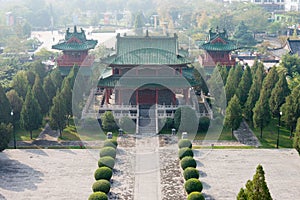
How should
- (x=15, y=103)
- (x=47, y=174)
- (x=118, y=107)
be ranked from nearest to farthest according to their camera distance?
(x=47, y=174), (x=15, y=103), (x=118, y=107)

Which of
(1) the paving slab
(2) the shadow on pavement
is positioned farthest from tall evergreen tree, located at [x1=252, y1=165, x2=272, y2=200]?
(2) the shadow on pavement

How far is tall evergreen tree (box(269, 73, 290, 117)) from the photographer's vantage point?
41.1 m

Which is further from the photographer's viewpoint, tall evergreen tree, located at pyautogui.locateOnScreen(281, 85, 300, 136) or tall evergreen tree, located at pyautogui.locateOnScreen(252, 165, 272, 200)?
tall evergreen tree, located at pyautogui.locateOnScreen(281, 85, 300, 136)

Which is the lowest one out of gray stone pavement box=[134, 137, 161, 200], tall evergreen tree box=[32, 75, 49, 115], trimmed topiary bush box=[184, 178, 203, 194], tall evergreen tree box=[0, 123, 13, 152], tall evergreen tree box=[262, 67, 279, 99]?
gray stone pavement box=[134, 137, 161, 200]

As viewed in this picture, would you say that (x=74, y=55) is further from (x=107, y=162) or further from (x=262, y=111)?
(x=107, y=162)

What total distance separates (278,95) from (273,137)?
4.21m

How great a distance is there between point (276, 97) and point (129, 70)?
14492 mm

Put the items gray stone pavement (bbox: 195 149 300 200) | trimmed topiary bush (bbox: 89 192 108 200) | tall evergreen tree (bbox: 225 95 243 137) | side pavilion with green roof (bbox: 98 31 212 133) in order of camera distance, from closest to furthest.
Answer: trimmed topiary bush (bbox: 89 192 108 200)
gray stone pavement (bbox: 195 149 300 200)
tall evergreen tree (bbox: 225 95 243 137)
side pavilion with green roof (bbox: 98 31 212 133)

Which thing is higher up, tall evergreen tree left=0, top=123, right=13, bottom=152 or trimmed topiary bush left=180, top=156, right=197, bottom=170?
tall evergreen tree left=0, top=123, right=13, bottom=152

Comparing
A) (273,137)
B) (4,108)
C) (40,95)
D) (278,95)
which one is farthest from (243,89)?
(4,108)

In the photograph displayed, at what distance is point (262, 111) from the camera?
127 ft

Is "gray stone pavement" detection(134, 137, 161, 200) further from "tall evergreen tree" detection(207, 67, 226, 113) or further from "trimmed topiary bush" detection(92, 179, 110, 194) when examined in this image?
"tall evergreen tree" detection(207, 67, 226, 113)

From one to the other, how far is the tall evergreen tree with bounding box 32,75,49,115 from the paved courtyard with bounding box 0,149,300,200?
779 cm

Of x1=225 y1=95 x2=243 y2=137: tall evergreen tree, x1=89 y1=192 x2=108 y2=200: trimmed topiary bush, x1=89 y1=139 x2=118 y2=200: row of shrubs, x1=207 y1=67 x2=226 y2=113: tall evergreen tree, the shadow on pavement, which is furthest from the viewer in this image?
x1=207 y1=67 x2=226 y2=113: tall evergreen tree
